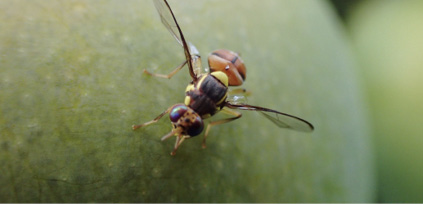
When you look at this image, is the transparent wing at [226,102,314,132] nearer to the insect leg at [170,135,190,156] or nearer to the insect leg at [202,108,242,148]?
the insect leg at [202,108,242,148]

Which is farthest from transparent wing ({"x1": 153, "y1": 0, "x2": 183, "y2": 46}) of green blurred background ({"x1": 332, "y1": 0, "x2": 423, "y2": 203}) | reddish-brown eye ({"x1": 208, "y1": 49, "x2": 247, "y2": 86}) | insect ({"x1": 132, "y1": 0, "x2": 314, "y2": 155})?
green blurred background ({"x1": 332, "y1": 0, "x2": 423, "y2": 203})

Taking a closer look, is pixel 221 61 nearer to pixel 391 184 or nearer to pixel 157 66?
pixel 157 66

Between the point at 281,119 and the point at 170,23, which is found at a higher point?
the point at 170,23

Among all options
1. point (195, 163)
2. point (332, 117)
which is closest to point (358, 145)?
point (332, 117)

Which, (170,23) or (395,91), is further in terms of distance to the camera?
(395,91)

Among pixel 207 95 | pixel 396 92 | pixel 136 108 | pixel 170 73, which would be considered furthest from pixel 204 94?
pixel 396 92

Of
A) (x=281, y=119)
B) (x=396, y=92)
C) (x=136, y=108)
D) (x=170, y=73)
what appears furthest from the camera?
(x=396, y=92)

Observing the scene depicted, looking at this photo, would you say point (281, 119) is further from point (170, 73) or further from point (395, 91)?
point (395, 91)
